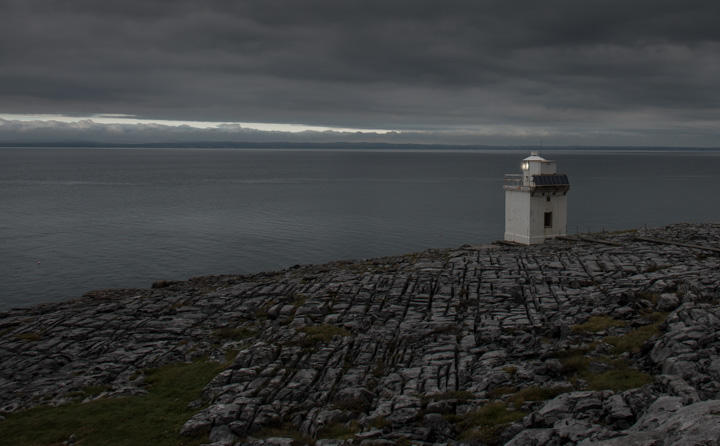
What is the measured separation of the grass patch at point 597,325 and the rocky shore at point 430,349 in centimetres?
12

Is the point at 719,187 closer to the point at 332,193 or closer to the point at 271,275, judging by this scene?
the point at 332,193

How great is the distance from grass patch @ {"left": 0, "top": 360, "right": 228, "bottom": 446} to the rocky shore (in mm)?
845

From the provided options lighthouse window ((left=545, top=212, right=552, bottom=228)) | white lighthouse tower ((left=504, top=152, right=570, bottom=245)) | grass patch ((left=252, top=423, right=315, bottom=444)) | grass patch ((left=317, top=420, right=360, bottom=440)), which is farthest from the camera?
lighthouse window ((left=545, top=212, right=552, bottom=228))

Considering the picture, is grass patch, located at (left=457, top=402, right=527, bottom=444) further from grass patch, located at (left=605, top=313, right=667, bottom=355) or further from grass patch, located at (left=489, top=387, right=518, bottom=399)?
grass patch, located at (left=605, top=313, right=667, bottom=355)

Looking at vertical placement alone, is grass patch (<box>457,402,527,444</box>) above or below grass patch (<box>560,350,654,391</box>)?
below

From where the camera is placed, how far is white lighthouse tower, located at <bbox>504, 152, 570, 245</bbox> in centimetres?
5725

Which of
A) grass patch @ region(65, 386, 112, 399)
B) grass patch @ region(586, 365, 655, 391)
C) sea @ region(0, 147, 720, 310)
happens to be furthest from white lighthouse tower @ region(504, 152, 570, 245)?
grass patch @ region(65, 386, 112, 399)

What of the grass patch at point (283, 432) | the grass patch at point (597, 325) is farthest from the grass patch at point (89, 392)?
the grass patch at point (597, 325)

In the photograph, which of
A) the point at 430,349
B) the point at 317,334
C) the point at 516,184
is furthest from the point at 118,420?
the point at 516,184

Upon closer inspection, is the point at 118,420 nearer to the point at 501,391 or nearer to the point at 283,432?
the point at 283,432

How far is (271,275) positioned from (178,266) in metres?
16.7

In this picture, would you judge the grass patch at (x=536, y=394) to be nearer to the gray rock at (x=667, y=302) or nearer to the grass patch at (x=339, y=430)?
the grass patch at (x=339, y=430)

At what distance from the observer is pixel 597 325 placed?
2797 cm

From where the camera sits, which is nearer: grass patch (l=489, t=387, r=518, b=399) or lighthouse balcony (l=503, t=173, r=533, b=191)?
grass patch (l=489, t=387, r=518, b=399)
